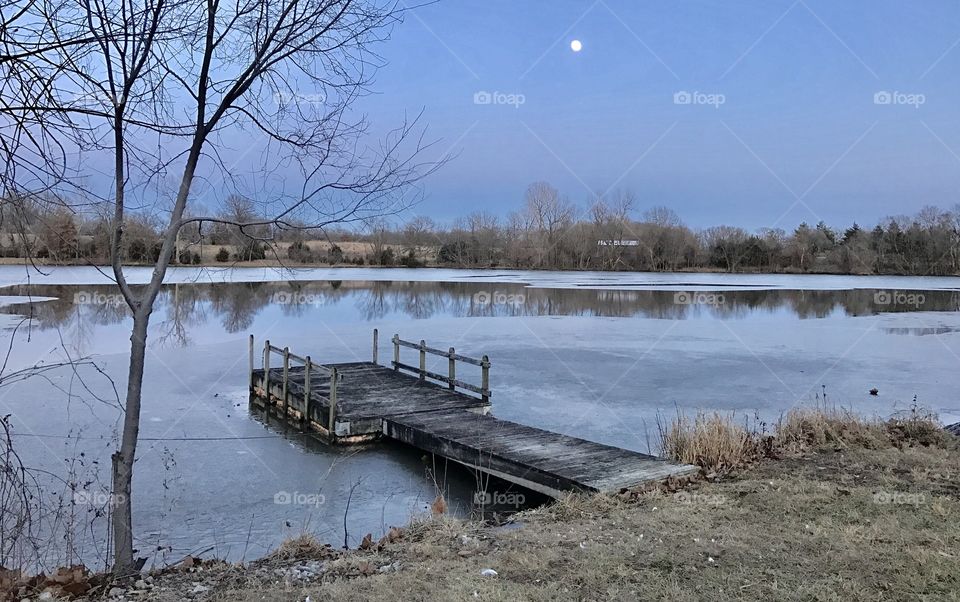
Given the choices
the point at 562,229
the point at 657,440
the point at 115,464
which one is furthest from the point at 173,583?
the point at 562,229

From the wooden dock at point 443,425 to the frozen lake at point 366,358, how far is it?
0.49 metres

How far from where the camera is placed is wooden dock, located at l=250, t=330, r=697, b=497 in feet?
26.6

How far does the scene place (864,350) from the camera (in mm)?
19547

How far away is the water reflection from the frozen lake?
0.21 metres

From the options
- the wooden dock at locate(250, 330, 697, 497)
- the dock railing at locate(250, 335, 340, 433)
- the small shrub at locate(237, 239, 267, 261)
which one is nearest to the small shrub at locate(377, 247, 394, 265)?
the wooden dock at locate(250, 330, 697, 497)

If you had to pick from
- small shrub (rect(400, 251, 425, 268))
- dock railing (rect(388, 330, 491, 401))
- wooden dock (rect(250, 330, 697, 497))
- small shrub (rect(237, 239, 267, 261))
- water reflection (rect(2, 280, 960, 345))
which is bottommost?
wooden dock (rect(250, 330, 697, 497))

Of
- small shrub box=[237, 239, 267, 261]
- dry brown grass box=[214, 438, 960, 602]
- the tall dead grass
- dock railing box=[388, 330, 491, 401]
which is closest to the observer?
dry brown grass box=[214, 438, 960, 602]

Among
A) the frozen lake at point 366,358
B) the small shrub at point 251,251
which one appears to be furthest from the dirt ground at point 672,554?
the small shrub at point 251,251

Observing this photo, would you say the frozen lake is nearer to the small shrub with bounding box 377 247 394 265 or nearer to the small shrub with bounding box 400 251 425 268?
the small shrub with bounding box 377 247 394 265

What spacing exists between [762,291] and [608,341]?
26056 millimetres

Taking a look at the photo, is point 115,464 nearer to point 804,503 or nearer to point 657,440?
point 804,503

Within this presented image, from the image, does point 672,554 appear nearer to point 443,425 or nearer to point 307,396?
point 443,425

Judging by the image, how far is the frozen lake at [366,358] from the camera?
27.3ft

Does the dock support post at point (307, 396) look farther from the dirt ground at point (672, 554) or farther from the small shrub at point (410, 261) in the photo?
the small shrub at point (410, 261)
